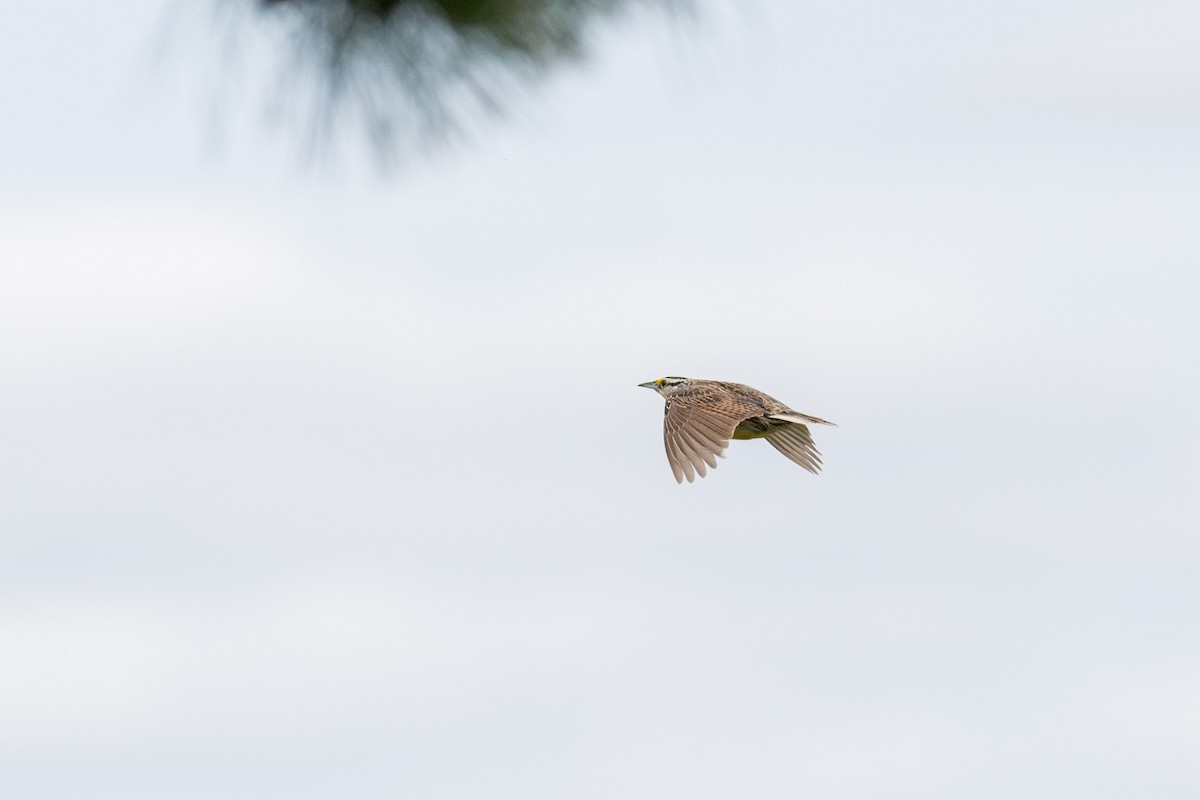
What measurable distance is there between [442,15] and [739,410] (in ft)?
28.0

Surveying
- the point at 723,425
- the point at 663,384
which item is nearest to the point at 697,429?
the point at 723,425

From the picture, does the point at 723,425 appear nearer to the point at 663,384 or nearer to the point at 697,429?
the point at 697,429

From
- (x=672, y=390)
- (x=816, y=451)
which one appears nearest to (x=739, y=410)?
(x=816, y=451)

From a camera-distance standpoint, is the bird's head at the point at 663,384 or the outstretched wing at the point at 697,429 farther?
the bird's head at the point at 663,384

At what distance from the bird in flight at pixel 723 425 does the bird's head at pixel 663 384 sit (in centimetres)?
99

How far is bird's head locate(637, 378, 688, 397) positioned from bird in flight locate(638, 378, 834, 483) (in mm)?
988

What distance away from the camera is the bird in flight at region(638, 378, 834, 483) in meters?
12.2

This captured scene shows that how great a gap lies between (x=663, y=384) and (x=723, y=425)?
2949mm

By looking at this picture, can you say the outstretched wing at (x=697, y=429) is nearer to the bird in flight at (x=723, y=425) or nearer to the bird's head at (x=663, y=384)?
the bird in flight at (x=723, y=425)

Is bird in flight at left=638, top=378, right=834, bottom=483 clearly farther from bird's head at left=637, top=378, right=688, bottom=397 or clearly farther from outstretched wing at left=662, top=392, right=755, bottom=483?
bird's head at left=637, top=378, right=688, bottom=397

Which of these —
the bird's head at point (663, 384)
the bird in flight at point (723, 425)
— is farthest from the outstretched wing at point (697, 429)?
the bird's head at point (663, 384)

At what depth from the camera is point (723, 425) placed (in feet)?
41.5

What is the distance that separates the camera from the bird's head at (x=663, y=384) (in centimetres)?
1527

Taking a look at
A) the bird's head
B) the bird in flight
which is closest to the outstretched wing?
the bird in flight
